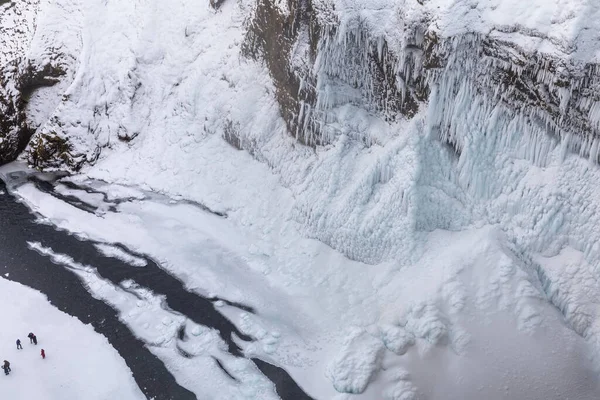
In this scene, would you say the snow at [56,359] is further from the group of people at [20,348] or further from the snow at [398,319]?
the snow at [398,319]

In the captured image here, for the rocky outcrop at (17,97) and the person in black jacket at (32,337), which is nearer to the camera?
the person in black jacket at (32,337)

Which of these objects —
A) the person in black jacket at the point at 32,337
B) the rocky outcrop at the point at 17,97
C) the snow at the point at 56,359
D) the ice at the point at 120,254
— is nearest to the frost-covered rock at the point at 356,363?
the snow at the point at 56,359

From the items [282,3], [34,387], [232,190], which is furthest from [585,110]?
[34,387]

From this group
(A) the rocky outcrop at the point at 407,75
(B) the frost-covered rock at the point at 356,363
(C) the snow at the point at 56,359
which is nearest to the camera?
(A) the rocky outcrop at the point at 407,75

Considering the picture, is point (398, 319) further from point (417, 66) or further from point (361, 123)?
point (417, 66)

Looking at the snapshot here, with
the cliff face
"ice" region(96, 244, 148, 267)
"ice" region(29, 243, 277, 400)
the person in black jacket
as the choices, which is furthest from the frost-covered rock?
the person in black jacket

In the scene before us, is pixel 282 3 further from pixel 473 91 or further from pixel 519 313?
pixel 519 313
